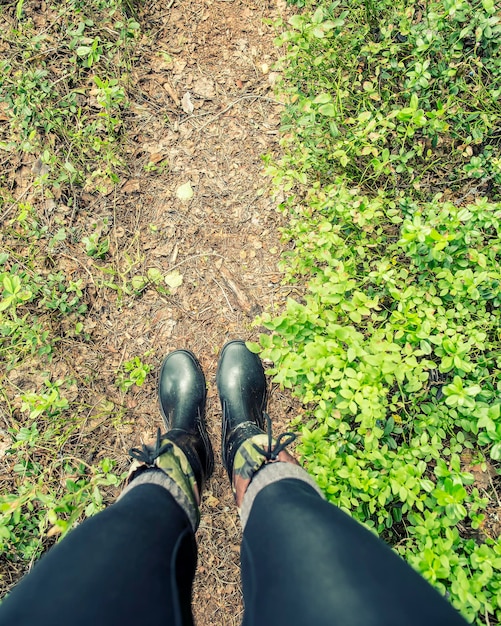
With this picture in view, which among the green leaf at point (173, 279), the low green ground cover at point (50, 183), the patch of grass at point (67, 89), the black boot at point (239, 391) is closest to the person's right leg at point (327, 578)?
the black boot at point (239, 391)

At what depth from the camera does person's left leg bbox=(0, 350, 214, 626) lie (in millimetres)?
1016

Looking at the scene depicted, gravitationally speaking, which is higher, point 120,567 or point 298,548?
point 120,567

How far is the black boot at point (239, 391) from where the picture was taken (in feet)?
7.34

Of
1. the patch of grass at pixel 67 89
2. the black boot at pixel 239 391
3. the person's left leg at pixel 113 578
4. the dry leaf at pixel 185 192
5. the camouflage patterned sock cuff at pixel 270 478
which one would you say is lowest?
the black boot at pixel 239 391

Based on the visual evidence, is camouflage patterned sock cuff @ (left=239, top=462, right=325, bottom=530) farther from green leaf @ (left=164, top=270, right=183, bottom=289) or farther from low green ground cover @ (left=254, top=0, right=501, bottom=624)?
green leaf @ (left=164, top=270, right=183, bottom=289)

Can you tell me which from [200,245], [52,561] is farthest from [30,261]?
[52,561]

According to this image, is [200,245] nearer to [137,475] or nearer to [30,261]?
[30,261]

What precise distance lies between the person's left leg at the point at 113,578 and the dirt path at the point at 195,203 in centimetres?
102

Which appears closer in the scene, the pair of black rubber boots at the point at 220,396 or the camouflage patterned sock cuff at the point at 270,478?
the camouflage patterned sock cuff at the point at 270,478

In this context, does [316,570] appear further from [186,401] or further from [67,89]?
[67,89]

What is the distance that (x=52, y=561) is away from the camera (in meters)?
1.09

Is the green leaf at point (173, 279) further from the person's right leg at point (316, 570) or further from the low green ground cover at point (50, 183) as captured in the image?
the person's right leg at point (316, 570)

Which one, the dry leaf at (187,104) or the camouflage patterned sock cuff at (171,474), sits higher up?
the dry leaf at (187,104)

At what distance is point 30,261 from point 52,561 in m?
1.88
